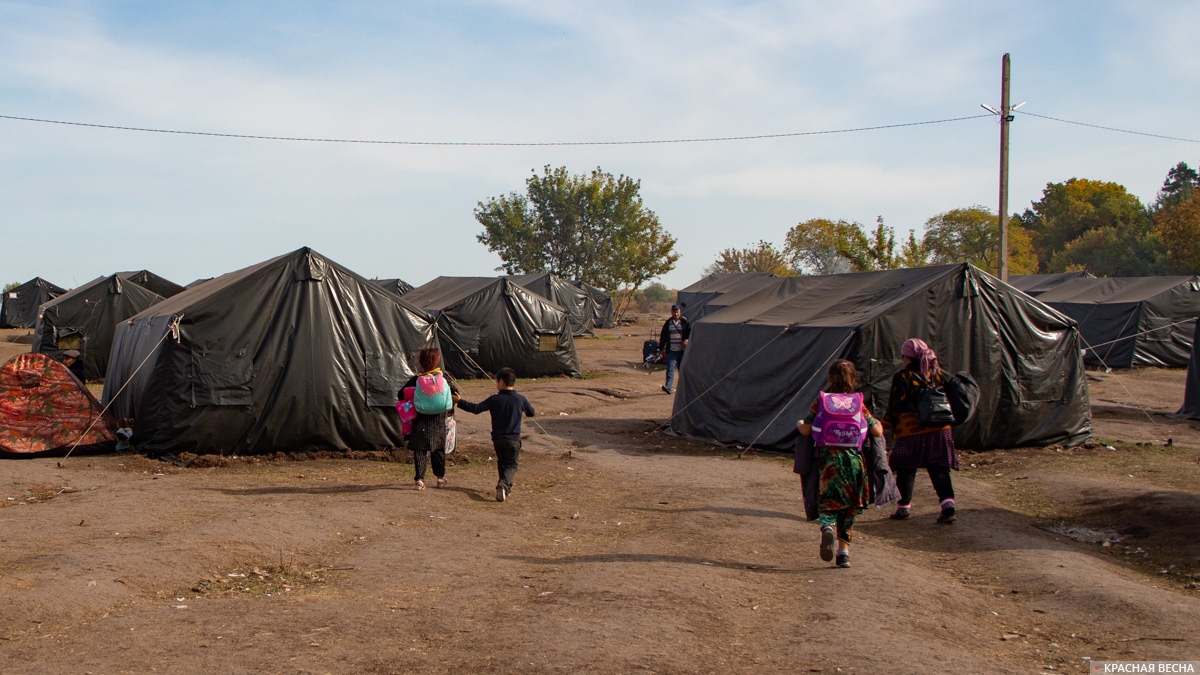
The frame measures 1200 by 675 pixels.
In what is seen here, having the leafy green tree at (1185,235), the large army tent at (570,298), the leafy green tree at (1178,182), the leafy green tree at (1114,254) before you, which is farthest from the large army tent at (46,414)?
the leafy green tree at (1178,182)

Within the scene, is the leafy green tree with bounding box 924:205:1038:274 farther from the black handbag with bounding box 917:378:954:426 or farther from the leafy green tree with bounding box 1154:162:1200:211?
the black handbag with bounding box 917:378:954:426

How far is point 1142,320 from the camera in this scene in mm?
28359

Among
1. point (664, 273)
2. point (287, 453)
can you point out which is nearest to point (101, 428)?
point (287, 453)

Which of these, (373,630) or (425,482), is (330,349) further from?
(373,630)

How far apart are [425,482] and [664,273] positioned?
5558cm

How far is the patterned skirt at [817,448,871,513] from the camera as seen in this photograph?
7.45 meters

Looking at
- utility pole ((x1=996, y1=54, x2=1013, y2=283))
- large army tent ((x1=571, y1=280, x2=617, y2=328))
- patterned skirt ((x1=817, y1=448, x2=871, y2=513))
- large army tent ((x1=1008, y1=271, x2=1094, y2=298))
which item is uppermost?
utility pole ((x1=996, y1=54, x2=1013, y2=283))

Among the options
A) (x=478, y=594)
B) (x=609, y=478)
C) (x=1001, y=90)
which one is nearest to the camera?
(x=478, y=594)

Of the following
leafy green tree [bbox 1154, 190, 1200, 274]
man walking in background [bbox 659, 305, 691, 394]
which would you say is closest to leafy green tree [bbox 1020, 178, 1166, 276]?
leafy green tree [bbox 1154, 190, 1200, 274]

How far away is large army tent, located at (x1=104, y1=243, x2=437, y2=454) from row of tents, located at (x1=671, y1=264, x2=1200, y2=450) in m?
4.60

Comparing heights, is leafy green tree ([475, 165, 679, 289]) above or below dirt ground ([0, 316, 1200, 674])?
above

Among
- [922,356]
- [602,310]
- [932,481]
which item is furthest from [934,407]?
[602,310]

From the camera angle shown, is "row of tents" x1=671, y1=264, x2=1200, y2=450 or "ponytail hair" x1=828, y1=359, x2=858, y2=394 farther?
"row of tents" x1=671, y1=264, x2=1200, y2=450

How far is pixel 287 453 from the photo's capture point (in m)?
12.4
